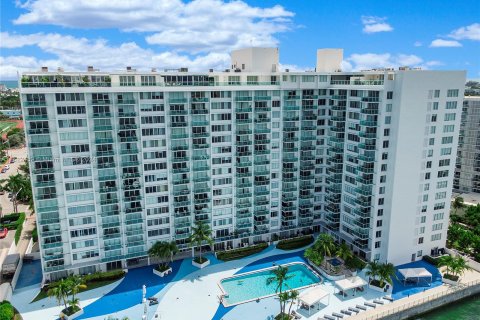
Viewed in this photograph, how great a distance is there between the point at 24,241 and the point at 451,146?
10468 centimetres

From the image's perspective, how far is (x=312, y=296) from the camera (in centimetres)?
6938

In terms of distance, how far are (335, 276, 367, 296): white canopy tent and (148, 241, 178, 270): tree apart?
113 ft

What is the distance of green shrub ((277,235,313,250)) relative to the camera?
91.1 meters

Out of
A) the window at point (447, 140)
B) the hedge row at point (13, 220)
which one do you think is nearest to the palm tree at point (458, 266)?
the window at point (447, 140)

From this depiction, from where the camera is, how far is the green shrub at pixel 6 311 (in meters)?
62.7

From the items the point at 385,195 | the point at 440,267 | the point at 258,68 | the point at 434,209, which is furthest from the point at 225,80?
the point at 440,267

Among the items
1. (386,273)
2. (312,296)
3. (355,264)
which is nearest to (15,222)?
(312,296)

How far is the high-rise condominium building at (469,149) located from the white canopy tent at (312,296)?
8773 cm

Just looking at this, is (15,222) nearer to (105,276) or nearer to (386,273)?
(105,276)

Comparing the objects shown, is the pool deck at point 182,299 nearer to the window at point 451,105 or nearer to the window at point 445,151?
the window at point 445,151

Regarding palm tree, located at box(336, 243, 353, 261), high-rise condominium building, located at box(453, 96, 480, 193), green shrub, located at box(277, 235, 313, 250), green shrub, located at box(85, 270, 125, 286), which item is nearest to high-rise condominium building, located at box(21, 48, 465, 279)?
green shrub, located at box(85, 270, 125, 286)

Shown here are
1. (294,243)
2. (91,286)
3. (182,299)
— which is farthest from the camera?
(294,243)

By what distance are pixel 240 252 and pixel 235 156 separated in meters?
22.6

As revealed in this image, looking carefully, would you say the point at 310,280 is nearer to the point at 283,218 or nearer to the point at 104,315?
the point at 283,218
